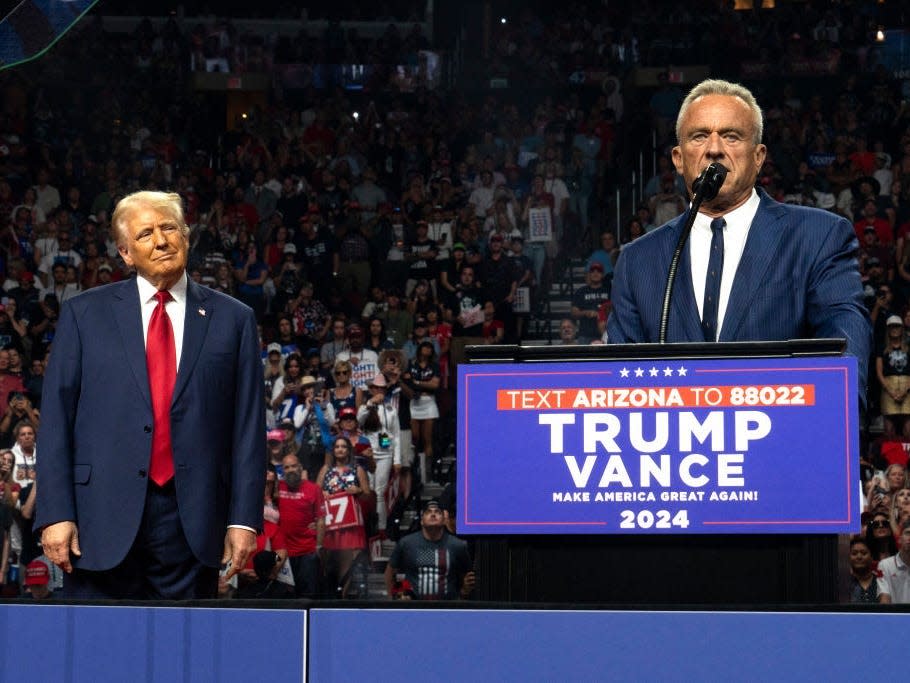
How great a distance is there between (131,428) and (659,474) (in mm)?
1535

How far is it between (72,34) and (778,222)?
19.7m

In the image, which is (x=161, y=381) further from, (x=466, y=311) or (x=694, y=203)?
(x=466, y=311)

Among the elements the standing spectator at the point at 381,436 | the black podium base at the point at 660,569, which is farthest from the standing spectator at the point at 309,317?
the black podium base at the point at 660,569

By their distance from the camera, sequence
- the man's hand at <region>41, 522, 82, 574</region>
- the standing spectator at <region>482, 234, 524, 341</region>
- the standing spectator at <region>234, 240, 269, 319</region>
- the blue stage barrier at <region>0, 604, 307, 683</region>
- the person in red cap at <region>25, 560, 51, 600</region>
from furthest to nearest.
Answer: the standing spectator at <region>234, 240, 269, 319</region>
the standing spectator at <region>482, 234, 524, 341</region>
the person in red cap at <region>25, 560, 51, 600</region>
the man's hand at <region>41, 522, 82, 574</region>
the blue stage barrier at <region>0, 604, 307, 683</region>

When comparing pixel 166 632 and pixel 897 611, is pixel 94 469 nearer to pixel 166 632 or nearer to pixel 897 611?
pixel 166 632

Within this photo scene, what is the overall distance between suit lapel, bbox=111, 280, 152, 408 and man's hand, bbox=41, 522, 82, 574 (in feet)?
1.08

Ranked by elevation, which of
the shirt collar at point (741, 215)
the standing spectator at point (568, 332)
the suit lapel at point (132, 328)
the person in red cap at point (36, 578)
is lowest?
the person in red cap at point (36, 578)

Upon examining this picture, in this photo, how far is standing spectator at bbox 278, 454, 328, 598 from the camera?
10500 mm

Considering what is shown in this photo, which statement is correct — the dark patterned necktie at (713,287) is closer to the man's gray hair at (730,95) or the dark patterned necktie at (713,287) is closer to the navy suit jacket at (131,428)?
the man's gray hair at (730,95)

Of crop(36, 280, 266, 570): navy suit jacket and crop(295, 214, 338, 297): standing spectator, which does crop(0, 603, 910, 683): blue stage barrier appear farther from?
crop(295, 214, 338, 297): standing spectator

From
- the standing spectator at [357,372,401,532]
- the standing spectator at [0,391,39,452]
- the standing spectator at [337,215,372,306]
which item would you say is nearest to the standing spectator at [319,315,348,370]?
the standing spectator at [357,372,401,532]

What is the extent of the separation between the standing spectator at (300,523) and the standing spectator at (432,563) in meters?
0.72

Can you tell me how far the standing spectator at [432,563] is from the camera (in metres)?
9.79

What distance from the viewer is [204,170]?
18.2m
